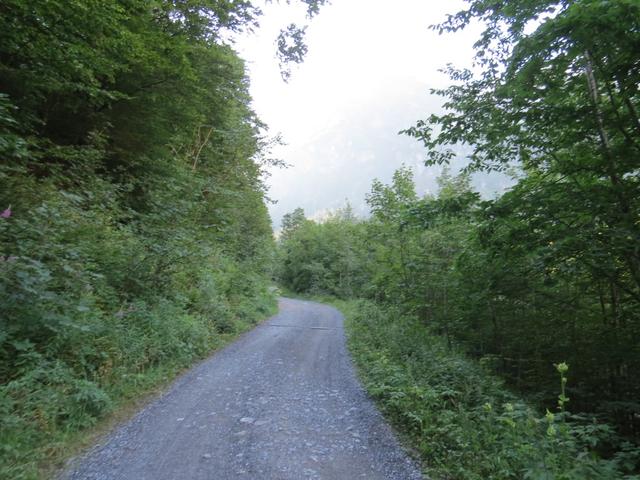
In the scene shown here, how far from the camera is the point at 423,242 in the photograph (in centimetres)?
1106

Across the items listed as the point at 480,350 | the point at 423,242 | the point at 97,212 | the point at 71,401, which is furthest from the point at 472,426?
the point at 423,242

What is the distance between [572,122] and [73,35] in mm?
7672

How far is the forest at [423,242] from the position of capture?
152 inches

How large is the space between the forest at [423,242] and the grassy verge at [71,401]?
24 mm

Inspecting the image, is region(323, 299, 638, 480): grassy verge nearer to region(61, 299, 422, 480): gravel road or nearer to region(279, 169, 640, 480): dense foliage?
region(279, 169, 640, 480): dense foliage

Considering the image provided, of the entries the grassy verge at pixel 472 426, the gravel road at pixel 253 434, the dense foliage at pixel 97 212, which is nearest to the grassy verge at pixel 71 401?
the dense foliage at pixel 97 212

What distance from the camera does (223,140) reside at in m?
15.6

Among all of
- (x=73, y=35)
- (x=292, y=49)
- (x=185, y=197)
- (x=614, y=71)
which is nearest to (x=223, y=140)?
(x=185, y=197)

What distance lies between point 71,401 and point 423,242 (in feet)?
30.7

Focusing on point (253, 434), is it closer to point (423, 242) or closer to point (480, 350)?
point (480, 350)

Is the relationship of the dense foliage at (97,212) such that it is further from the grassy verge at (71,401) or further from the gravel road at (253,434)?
the gravel road at (253,434)

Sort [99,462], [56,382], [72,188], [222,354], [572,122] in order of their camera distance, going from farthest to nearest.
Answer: [222,354] → [72,188] → [572,122] → [56,382] → [99,462]

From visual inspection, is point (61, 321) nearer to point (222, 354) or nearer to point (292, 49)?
point (222, 354)

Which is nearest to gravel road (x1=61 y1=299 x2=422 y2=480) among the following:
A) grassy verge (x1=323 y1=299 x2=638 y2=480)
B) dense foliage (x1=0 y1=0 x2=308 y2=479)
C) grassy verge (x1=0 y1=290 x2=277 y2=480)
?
grassy verge (x1=0 y1=290 x2=277 y2=480)
